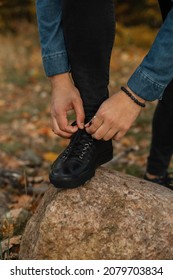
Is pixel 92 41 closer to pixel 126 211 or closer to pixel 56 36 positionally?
pixel 56 36

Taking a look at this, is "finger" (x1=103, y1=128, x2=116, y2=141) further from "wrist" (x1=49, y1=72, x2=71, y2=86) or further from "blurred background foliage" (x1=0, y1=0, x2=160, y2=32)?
"blurred background foliage" (x1=0, y1=0, x2=160, y2=32)

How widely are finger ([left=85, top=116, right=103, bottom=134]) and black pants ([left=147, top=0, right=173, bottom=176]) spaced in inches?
21.6

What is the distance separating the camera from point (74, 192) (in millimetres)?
1928

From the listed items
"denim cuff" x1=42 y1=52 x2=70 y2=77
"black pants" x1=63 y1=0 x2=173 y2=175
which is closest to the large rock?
"black pants" x1=63 y1=0 x2=173 y2=175

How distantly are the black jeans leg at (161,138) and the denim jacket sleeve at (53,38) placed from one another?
0.59m

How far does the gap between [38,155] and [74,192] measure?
2043 mm

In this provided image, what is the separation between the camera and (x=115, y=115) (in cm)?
180

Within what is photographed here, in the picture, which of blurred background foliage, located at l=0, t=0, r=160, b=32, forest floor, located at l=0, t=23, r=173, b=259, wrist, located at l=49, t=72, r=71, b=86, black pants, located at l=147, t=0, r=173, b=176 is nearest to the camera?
wrist, located at l=49, t=72, r=71, b=86

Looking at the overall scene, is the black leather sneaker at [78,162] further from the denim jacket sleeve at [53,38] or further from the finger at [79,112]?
the denim jacket sleeve at [53,38]

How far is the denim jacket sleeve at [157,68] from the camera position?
179 centimetres

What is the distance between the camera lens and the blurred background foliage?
8742mm

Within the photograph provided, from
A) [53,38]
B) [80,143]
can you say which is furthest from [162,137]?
[53,38]
